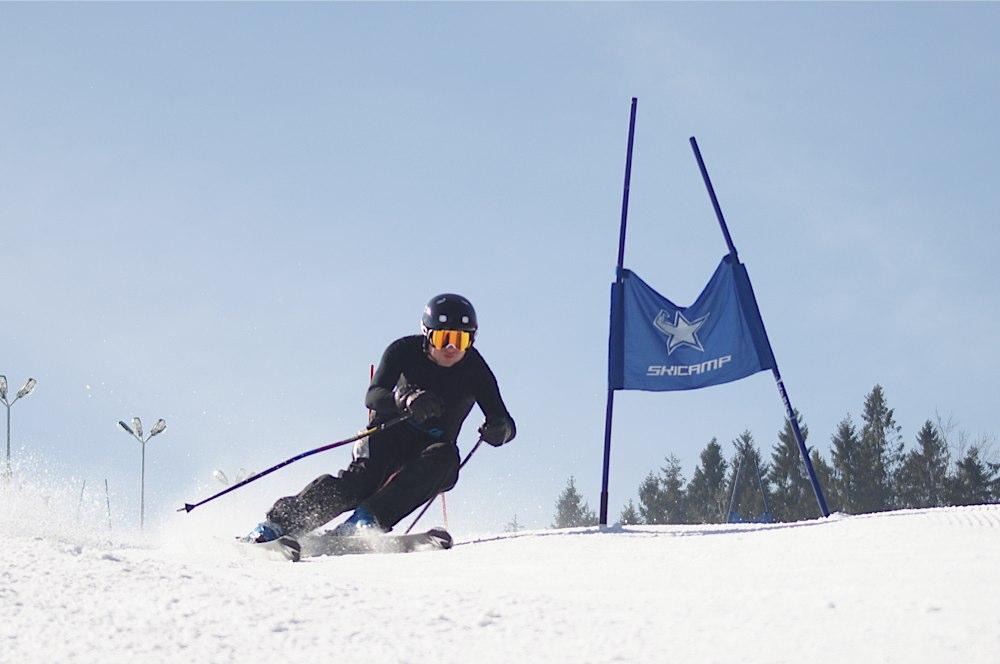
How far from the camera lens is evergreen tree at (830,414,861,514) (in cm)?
5159

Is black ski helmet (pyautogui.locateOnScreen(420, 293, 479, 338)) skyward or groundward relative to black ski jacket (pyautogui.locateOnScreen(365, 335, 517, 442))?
skyward

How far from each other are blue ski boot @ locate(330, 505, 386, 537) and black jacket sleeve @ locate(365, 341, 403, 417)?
625 millimetres

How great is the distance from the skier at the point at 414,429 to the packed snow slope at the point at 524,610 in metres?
1.99

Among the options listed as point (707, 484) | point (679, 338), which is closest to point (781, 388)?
point (679, 338)

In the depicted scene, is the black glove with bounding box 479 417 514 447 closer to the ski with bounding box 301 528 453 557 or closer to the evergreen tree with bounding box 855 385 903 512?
the ski with bounding box 301 528 453 557

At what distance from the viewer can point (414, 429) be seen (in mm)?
7137

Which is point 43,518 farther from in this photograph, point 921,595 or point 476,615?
point 921,595

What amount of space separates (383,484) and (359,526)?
1.22 ft

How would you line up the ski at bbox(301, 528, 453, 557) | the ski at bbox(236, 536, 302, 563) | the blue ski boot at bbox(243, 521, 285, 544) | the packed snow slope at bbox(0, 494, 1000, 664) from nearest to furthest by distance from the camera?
the packed snow slope at bbox(0, 494, 1000, 664)
the ski at bbox(236, 536, 302, 563)
the blue ski boot at bbox(243, 521, 285, 544)
the ski at bbox(301, 528, 453, 557)

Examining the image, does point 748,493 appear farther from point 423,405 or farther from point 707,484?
point 423,405

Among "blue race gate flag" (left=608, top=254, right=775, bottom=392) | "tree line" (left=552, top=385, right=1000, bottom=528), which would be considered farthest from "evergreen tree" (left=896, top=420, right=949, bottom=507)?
"blue race gate flag" (left=608, top=254, right=775, bottom=392)

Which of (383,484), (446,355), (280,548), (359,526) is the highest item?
(446,355)

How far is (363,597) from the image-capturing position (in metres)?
3.35

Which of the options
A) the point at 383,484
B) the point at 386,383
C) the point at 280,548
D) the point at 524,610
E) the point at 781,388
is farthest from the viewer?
the point at 781,388
